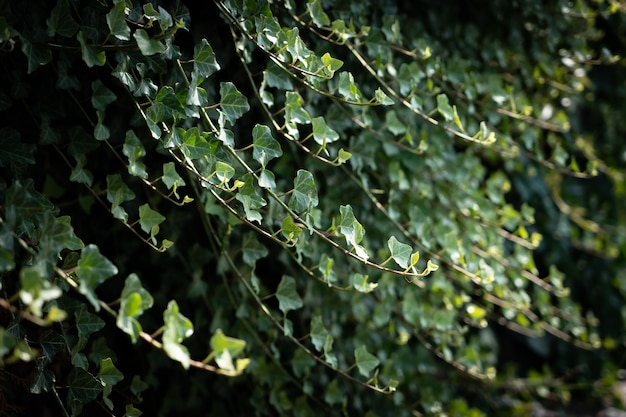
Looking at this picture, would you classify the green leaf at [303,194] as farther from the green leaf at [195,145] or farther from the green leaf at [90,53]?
the green leaf at [90,53]

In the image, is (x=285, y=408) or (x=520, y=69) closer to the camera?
(x=285, y=408)

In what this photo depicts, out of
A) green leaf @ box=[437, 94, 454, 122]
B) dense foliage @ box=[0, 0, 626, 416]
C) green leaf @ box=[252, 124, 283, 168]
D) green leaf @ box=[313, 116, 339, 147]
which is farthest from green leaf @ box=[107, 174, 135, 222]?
green leaf @ box=[437, 94, 454, 122]

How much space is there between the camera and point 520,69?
1783 millimetres

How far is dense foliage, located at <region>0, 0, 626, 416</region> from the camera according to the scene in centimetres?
99

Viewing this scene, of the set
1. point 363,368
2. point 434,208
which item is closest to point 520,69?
point 434,208

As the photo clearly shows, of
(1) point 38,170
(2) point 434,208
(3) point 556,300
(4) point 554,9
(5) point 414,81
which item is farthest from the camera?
(3) point 556,300

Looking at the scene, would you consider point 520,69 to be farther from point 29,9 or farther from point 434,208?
point 29,9

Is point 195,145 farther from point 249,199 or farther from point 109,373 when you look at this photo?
point 109,373

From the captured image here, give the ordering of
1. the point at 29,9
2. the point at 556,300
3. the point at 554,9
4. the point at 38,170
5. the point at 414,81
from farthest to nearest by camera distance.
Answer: the point at 556,300 < the point at 554,9 < the point at 414,81 < the point at 38,170 < the point at 29,9

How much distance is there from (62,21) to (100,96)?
0.48ft

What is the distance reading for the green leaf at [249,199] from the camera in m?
1.00

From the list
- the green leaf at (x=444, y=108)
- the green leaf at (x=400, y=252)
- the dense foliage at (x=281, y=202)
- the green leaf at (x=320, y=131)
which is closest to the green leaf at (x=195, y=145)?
the dense foliage at (x=281, y=202)

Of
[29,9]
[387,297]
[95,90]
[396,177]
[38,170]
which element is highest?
[29,9]

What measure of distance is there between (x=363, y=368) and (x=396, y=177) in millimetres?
426
